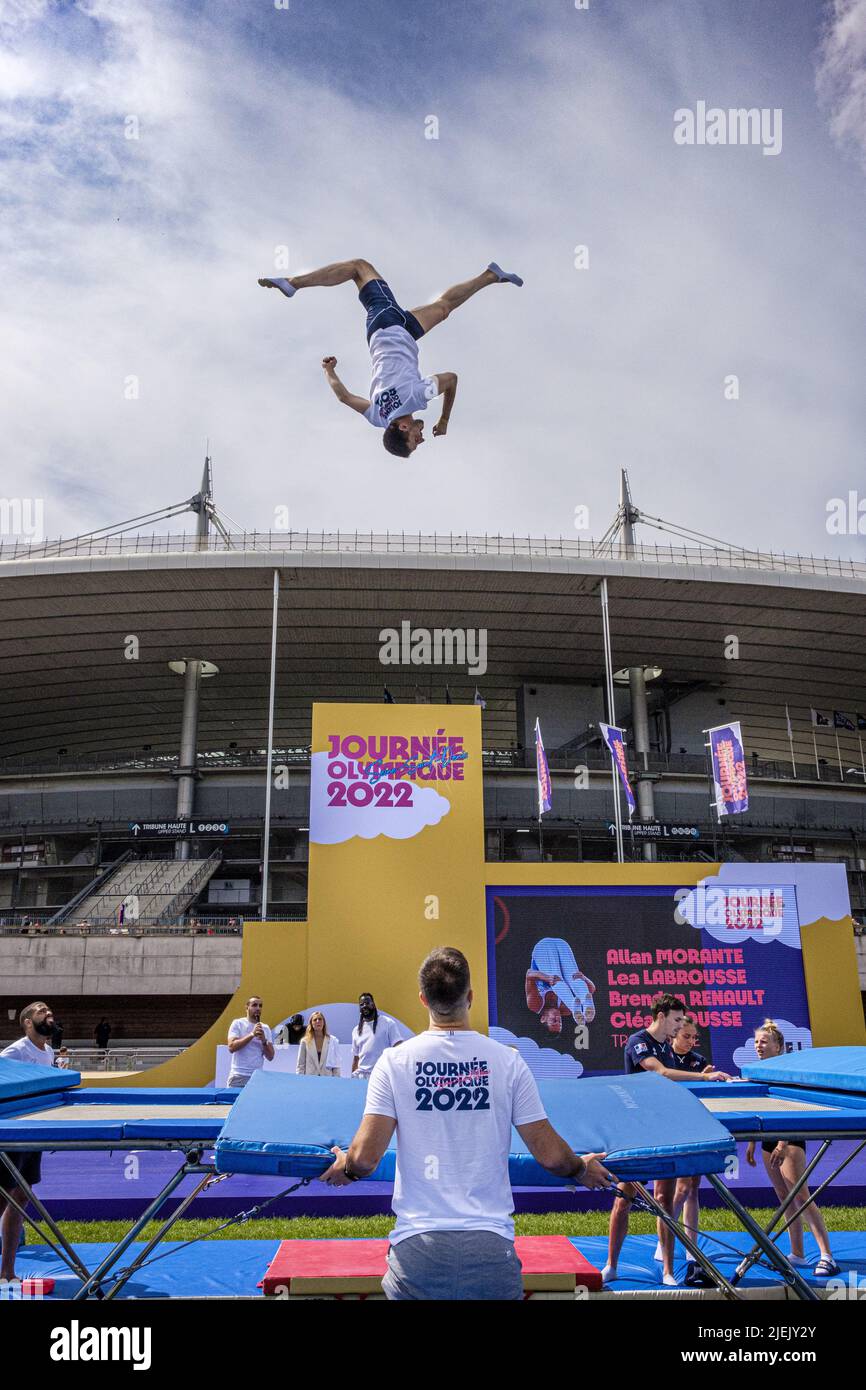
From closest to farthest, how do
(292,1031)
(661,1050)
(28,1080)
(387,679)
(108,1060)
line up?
1. (28,1080)
2. (661,1050)
3. (292,1031)
4. (108,1060)
5. (387,679)

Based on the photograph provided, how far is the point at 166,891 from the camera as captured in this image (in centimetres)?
3481

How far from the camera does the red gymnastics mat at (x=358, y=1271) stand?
5.02 meters

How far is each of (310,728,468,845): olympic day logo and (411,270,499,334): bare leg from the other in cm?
822

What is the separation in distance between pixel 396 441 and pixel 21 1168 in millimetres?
6382

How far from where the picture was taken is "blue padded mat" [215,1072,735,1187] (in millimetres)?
4391

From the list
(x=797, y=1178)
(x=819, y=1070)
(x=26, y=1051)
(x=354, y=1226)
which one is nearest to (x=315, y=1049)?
(x=354, y=1226)

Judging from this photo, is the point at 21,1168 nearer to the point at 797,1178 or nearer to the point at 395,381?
the point at 797,1178

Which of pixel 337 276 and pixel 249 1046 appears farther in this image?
pixel 249 1046

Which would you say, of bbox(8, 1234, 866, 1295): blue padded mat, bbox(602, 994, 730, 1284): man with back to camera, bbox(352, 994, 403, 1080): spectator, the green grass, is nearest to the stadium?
bbox(352, 994, 403, 1080): spectator

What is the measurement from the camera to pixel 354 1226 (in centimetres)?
866

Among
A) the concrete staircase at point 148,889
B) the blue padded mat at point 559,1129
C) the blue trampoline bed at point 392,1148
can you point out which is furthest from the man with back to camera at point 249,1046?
the concrete staircase at point 148,889

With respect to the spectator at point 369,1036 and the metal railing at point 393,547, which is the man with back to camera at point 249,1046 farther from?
the metal railing at point 393,547

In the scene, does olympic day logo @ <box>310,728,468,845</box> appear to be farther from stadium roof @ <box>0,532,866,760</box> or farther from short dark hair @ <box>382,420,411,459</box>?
stadium roof @ <box>0,532,866,760</box>
